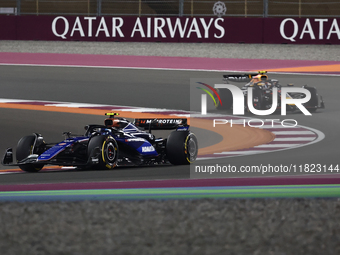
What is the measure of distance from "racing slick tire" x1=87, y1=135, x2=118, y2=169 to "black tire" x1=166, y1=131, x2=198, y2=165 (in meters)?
0.81

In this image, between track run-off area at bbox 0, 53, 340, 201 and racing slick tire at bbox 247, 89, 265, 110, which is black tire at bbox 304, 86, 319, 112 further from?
racing slick tire at bbox 247, 89, 265, 110

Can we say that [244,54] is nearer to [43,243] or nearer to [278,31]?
[278,31]

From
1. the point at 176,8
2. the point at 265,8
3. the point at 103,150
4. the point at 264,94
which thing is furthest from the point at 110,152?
the point at 176,8

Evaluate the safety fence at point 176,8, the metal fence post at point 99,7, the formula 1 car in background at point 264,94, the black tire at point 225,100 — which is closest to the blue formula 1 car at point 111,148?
the formula 1 car in background at point 264,94

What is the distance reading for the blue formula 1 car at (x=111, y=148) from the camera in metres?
9.27

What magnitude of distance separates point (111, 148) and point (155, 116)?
659 centimetres

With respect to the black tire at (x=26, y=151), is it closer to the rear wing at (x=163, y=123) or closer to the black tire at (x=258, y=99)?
the rear wing at (x=163, y=123)

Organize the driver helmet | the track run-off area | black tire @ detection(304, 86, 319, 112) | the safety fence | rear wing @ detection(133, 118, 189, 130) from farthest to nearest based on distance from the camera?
the safety fence → black tire @ detection(304, 86, 319, 112) → rear wing @ detection(133, 118, 189, 130) → the driver helmet → the track run-off area

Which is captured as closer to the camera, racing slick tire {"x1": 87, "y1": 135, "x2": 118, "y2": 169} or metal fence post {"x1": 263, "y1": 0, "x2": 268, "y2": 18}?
racing slick tire {"x1": 87, "y1": 135, "x2": 118, "y2": 169}

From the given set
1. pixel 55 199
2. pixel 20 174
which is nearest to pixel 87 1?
pixel 20 174

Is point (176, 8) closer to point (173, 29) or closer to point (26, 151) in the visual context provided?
point (173, 29)

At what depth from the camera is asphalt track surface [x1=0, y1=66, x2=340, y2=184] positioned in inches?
369

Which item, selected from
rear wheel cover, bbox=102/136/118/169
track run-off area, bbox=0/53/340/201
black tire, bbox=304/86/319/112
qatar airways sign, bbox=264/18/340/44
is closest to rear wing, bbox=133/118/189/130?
track run-off area, bbox=0/53/340/201

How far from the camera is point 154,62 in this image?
24.6m
